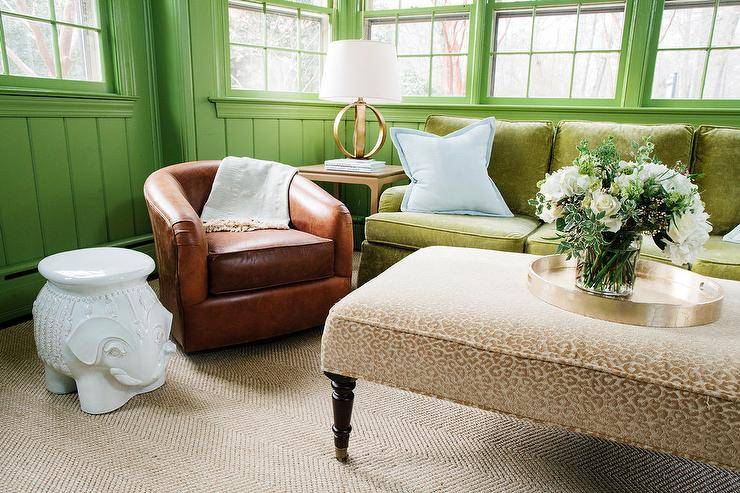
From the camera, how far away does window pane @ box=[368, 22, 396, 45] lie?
3.45 metres

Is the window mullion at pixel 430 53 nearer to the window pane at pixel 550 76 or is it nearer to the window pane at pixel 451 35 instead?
the window pane at pixel 451 35

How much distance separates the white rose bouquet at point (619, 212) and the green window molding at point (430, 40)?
211 centimetres

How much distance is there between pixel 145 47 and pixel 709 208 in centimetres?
287

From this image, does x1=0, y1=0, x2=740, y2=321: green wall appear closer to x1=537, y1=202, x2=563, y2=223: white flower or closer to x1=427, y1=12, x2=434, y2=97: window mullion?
x1=427, y1=12, x2=434, y2=97: window mullion

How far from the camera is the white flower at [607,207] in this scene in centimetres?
121

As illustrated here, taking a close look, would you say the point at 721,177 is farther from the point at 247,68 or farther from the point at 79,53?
the point at 79,53

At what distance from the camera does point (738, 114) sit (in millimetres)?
2660

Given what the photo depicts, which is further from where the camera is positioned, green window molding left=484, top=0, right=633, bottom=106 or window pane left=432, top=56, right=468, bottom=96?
window pane left=432, top=56, right=468, bottom=96

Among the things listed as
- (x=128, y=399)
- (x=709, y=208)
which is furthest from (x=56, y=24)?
(x=709, y=208)

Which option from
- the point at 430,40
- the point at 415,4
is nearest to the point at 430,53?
the point at 430,40

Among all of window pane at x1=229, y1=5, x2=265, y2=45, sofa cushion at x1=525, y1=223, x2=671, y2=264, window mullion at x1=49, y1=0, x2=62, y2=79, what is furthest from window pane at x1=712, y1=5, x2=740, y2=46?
window mullion at x1=49, y1=0, x2=62, y2=79

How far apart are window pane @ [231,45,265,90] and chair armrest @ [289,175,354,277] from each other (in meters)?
1.13

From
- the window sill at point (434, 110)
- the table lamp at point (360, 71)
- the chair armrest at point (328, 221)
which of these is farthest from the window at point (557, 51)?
the chair armrest at point (328, 221)

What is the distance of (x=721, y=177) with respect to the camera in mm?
2314
